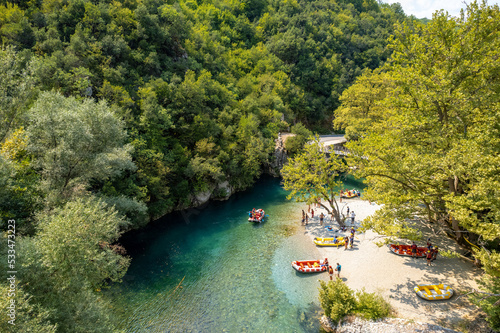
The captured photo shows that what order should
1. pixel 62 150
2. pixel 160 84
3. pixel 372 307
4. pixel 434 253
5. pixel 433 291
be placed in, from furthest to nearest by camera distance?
pixel 160 84 → pixel 434 253 → pixel 62 150 → pixel 433 291 → pixel 372 307

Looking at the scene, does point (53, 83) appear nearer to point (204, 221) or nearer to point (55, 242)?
point (204, 221)

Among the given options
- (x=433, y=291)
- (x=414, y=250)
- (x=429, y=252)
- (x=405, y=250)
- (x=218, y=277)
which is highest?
(x=429, y=252)

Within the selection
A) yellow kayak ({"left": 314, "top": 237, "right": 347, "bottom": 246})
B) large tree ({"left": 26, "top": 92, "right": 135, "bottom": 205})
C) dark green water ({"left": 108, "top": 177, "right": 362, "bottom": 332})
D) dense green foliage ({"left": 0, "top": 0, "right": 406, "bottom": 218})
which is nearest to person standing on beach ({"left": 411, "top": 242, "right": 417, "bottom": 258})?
yellow kayak ({"left": 314, "top": 237, "right": 347, "bottom": 246})

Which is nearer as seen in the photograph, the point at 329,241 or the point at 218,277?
the point at 218,277

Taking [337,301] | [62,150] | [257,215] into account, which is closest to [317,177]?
[257,215]

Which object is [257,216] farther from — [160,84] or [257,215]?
[160,84]

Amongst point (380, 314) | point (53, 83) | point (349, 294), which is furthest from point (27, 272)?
point (53, 83)

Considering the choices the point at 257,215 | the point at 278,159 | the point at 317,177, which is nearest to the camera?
the point at 317,177
